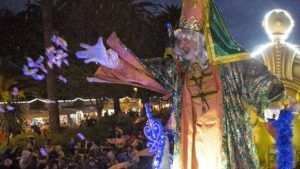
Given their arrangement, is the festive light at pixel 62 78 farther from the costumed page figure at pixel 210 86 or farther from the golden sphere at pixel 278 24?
the costumed page figure at pixel 210 86

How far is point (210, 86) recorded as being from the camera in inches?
178

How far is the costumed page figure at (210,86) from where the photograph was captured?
4.41 m

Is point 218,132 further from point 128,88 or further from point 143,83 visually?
point 128,88

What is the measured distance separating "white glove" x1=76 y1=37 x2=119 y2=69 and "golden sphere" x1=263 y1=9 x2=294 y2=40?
3.17 metres

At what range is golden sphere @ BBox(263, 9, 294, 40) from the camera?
6801 mm

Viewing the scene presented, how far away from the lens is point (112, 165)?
1029 cm

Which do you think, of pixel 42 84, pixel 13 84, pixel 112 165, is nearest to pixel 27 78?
pixel 42 84

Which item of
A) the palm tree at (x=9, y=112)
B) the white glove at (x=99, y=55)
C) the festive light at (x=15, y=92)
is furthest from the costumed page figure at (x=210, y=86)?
the festive light at (x=15, y=92)

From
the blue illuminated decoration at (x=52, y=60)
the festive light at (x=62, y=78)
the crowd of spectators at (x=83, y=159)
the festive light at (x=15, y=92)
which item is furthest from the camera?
the festive light at (x=62, y=78)

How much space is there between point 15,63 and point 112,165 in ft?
66.8

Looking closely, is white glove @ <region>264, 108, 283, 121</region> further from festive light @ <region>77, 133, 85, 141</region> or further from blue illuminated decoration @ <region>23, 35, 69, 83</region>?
blue illuminated decoration @ <region>23, 35, 69, 83</region>

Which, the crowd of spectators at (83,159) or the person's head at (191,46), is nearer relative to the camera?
the person's head at (191,46)

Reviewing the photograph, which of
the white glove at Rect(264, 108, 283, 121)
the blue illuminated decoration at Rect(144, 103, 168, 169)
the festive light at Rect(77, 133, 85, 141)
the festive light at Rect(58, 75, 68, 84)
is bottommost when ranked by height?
the festive light at Rect(77, 133, 85, 141)

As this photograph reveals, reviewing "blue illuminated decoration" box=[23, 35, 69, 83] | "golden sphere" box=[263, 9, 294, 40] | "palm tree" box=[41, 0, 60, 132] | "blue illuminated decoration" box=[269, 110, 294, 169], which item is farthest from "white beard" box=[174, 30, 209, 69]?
"palm tree" box=[41, 0, 60, 132]
